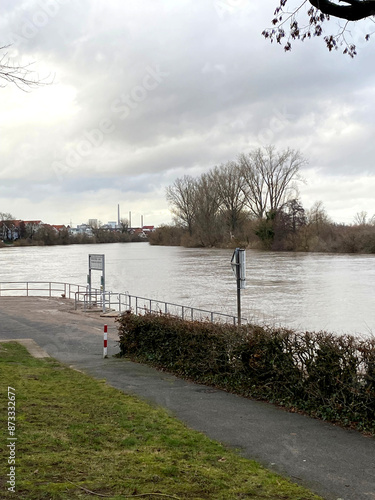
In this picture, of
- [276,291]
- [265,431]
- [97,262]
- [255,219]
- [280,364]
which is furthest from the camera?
[255,219]

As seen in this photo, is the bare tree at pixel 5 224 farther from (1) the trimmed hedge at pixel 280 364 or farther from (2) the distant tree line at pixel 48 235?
(1) the trimmed hedge at pixel 280 364

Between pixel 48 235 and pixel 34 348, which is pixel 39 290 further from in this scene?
pixel 48 235

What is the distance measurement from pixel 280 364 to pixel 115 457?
3.73 metres

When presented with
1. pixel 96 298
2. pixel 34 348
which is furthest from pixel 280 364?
pixel 96 298

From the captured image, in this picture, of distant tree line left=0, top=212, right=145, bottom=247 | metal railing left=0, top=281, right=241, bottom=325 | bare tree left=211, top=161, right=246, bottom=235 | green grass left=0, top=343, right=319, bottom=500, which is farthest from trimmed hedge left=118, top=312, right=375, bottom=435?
distant tree line left=0, top=212, right=145, bottom=247

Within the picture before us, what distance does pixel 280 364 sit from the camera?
27.3 feet

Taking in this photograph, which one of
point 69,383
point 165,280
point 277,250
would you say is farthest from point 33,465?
point 277,250

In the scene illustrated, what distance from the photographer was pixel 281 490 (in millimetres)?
4816

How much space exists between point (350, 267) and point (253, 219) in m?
49.5

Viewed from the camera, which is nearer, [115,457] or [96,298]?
[115,457]

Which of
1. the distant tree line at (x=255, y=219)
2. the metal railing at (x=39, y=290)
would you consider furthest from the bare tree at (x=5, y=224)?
the metal railing at (x=39, y=290)

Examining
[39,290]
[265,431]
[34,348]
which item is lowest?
[39,290]

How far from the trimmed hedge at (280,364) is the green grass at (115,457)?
194cm

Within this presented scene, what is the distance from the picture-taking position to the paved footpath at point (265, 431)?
5387 millimetres
